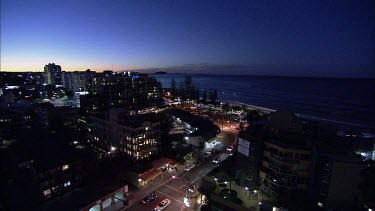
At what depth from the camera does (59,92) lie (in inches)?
3780

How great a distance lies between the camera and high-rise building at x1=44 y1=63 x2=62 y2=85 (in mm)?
138375

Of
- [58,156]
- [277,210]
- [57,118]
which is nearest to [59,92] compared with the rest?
[57,118]

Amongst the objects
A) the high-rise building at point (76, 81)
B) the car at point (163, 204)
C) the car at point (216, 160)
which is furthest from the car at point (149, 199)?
the high-rise building at point (76, 81)

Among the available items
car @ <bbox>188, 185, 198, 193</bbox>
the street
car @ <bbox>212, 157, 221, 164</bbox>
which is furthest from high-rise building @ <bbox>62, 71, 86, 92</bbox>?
car @ <bbox>188, 185, 198, 193</bbox>

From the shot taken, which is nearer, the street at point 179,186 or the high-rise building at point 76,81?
the street at point 179,186

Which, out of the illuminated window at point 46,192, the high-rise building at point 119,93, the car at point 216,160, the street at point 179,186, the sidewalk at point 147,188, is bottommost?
the sidewalk at point 147,188

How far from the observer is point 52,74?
139375 millimetres

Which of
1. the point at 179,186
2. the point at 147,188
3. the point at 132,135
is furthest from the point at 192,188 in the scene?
the point at 132,135

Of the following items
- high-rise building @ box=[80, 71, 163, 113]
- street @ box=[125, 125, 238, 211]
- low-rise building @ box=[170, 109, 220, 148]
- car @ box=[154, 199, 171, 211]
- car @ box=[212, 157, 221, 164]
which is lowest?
street @ box=[125, 125, 238, 211]

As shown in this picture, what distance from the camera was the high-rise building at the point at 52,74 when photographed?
138 metres

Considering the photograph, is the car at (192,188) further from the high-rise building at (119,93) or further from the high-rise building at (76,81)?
the high-rise building at (76,81)

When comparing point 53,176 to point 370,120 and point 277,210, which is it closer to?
point 277,210

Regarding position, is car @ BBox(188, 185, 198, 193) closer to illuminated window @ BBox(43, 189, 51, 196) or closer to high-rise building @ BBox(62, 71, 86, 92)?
illuminated window @ BBox(43, 189, 51, 196)

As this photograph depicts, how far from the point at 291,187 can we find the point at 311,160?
331 centimetres
